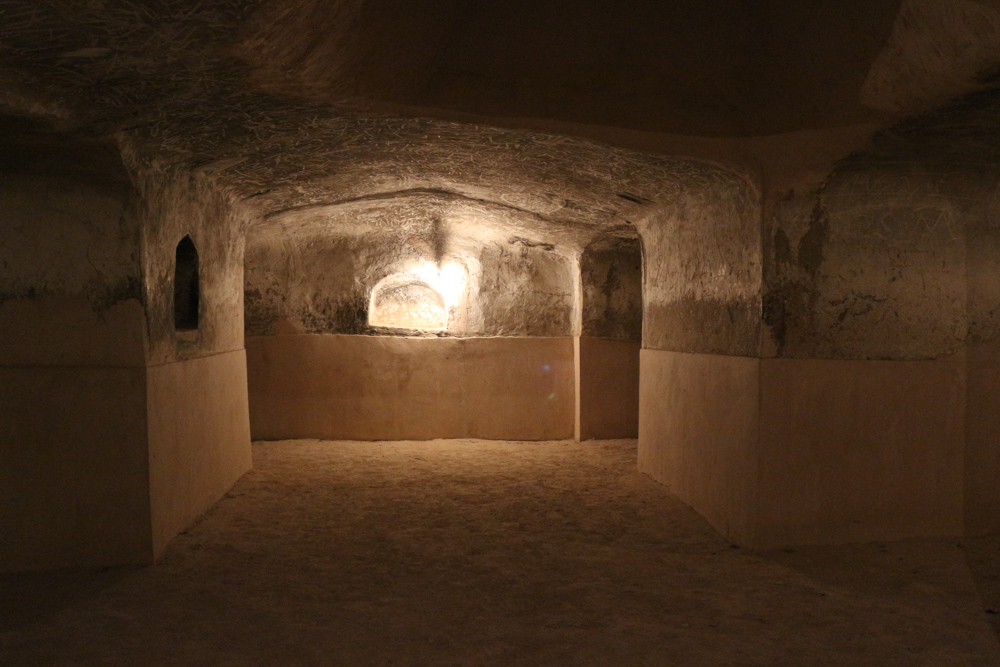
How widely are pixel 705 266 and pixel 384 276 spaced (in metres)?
5.01

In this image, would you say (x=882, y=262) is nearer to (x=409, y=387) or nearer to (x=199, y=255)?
(x=199, y=255)

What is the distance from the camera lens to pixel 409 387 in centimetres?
892

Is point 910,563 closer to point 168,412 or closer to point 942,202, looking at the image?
point 942,202

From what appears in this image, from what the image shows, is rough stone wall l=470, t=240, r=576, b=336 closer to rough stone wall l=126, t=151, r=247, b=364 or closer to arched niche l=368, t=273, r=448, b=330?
arched niche l=368, t=273, r=448, b=330

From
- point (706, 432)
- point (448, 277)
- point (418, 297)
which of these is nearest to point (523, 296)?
point (448, 277)

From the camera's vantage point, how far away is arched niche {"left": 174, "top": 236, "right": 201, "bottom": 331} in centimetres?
574

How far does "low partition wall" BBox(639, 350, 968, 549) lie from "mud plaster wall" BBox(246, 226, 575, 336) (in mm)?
4584

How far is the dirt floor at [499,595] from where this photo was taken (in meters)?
3.19

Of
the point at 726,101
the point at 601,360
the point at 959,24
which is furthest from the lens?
the point at 601,360

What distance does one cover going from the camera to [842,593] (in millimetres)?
3857

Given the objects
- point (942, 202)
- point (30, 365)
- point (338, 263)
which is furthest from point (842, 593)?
point (338, 263)

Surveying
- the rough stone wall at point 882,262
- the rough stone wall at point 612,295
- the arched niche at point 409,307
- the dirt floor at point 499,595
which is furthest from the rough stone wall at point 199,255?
the rough stone wall at point 612,295

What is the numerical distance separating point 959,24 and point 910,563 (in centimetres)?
314

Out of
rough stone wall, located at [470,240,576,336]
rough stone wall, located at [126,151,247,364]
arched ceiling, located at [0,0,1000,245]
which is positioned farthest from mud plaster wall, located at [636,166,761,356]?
rough stone wall, located at [126,151,247,364]
